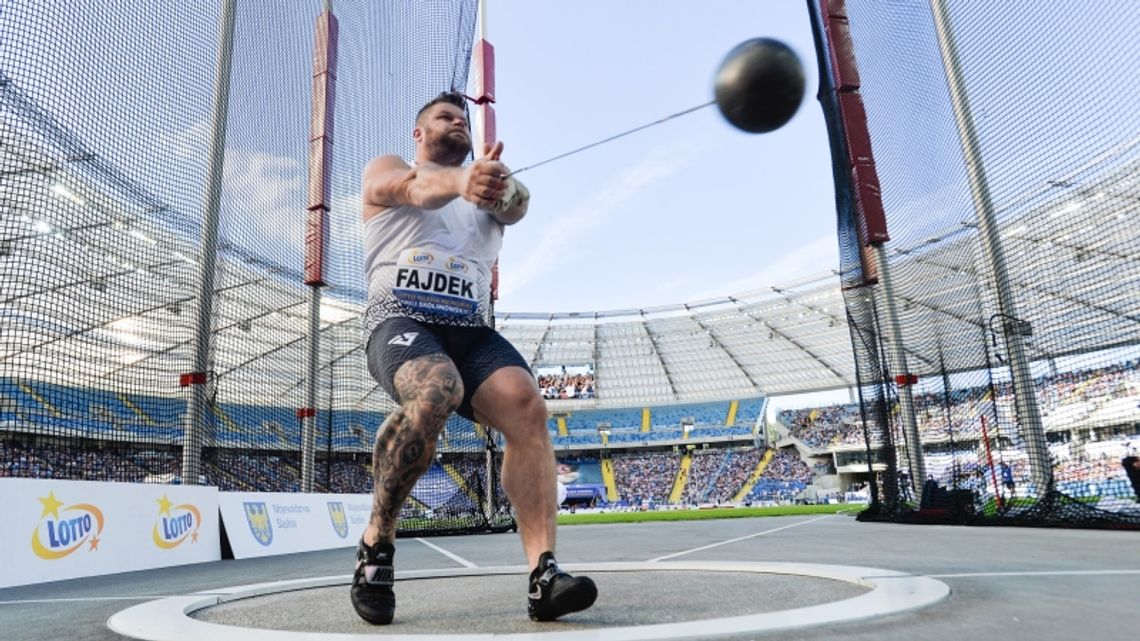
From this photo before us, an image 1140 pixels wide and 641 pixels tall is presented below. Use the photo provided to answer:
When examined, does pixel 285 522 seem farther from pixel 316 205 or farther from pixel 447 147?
pixel 447 147

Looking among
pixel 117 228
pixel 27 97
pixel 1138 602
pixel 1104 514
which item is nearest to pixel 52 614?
pixel 1138 602

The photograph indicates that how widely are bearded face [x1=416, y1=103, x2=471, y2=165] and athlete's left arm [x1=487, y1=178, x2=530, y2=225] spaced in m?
Result: 0.29

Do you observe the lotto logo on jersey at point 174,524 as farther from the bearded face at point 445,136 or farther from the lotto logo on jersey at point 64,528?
the bearded face at point 445,136

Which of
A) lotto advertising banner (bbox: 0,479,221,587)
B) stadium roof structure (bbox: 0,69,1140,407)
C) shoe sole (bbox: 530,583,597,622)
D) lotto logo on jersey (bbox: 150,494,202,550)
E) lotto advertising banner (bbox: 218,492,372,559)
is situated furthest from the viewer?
stadium roof structure (bbox: 0,69,1140,407)

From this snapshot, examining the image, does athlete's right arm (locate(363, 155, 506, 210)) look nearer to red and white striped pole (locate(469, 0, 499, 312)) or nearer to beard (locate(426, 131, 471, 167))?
beard (locate(426, 131, 471, 167))

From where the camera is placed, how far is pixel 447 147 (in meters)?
2.65

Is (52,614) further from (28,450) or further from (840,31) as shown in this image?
(28,450)

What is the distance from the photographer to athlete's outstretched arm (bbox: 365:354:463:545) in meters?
2.25

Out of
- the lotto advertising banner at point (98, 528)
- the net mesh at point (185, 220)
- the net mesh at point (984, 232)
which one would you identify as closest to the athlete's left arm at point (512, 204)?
the lotto advertising banner at point (98, 528)

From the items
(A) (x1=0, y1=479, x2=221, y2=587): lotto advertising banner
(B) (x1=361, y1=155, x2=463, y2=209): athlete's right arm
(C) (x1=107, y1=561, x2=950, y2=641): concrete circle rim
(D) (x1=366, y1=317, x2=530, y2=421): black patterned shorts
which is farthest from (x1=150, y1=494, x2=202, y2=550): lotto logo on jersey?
(B) (x1=361, y1=155, x2=463, y2=209): athlete's right arm

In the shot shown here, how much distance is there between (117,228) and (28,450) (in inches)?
353

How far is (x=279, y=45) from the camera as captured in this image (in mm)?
11133

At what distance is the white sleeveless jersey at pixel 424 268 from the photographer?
2506 mm

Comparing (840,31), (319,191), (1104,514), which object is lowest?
(1104,514)
